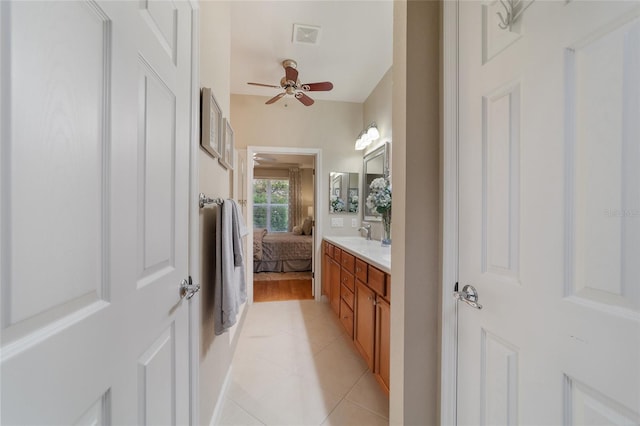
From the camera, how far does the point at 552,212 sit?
592 mm

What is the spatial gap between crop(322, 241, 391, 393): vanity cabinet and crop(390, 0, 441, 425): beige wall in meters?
0.44

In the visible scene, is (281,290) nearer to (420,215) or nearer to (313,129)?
(313,129)

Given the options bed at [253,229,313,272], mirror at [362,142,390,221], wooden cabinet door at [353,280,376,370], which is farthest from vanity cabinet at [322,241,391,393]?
bed at [253,229,313,272]

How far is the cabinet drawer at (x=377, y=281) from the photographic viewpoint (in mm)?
1491

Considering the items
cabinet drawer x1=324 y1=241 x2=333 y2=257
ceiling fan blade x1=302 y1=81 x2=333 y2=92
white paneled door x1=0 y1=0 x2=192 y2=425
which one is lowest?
cabinet drawer x1=324 y1=241 x2=333 y2=257

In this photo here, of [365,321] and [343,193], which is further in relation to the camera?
[343,193]

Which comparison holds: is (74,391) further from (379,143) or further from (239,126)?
(239,126)

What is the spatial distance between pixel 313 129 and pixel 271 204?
4201 mm

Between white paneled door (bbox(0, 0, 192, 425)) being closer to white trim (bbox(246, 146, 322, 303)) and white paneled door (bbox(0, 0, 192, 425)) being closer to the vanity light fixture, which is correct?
the vanity light fixture

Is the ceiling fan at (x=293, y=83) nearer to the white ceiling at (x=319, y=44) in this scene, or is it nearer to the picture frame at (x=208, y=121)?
the white ceiling at (x=319, y=44)

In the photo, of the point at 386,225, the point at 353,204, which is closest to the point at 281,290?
the point at 353,204

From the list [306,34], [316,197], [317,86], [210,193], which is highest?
[306,34]

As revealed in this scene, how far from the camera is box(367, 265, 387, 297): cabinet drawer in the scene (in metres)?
1.49

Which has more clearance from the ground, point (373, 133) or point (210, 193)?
point (373, 133)
